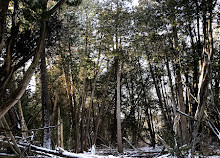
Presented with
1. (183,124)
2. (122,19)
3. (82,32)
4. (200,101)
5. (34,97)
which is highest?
(122,19)

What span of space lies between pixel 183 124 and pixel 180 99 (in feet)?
2.06

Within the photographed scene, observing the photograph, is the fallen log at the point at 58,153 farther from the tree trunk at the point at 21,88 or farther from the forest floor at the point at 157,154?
the tree trunk at the point at 21,88

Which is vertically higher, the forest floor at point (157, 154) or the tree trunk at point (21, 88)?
the tree trunk at point (21, 88)

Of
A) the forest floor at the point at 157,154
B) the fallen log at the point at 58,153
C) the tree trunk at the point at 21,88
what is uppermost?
the tree trunk at the point at 21,88

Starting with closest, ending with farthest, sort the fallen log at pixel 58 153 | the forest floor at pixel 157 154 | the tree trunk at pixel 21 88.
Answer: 1. the fallen log at pixel 58 153
2. the tree trunk at pixel 21 88
3. the forest floor at pixel 157 154

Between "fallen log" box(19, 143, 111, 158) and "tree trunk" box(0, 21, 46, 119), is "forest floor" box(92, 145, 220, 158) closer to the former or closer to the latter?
"fallen log" box(19, 143, 111, 158)

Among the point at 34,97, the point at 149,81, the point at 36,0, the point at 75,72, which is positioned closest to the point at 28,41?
the point at 36,0

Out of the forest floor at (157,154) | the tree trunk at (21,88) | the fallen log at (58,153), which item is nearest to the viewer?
the fallen log at (58,153)

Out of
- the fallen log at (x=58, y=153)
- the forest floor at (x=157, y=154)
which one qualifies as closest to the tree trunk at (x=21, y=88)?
the fallen log at (x=58, y=153)

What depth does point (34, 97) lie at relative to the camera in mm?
7766

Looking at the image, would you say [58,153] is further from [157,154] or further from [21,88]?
[157,154]

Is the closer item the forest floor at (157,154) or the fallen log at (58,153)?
the fallen log at (58,153)

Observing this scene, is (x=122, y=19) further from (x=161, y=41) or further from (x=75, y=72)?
(x=75, y=72)

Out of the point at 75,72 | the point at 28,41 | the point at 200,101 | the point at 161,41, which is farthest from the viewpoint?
the point at 75,72
